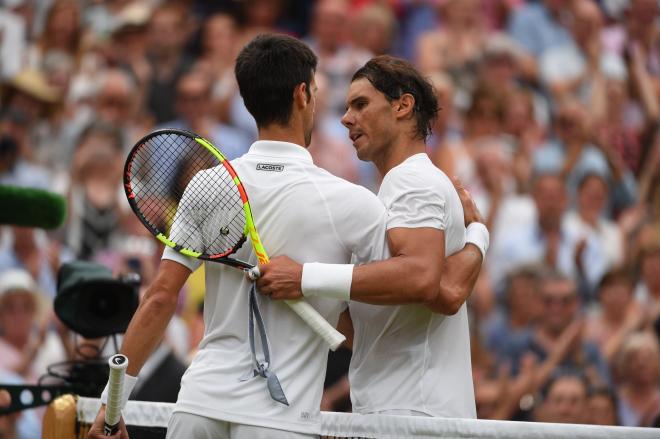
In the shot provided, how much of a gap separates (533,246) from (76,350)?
16.0 ft

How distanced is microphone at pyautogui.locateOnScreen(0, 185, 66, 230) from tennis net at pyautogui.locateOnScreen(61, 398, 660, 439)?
1.74 meters

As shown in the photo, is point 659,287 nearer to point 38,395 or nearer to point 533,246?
point 533,246

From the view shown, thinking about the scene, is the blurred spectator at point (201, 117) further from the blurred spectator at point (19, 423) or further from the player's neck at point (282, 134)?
the player's neck at point (282, 134)

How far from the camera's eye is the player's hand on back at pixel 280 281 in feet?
13.0

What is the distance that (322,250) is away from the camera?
4.07m

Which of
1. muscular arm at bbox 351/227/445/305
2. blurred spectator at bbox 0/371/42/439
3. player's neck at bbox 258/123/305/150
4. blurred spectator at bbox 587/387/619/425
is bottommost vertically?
blurred spectator at bbox 587/387/619/425

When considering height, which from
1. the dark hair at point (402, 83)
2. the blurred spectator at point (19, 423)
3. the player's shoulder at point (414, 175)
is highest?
the dark hair at point (402, 83)

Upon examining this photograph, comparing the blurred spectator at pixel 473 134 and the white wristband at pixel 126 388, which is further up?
the blurred spectator at pixel 473 134

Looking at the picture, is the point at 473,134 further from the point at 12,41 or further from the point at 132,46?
the point at 12,41

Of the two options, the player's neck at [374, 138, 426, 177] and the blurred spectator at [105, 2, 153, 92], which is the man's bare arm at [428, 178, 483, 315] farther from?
the blurred spectator at [105, 2, 153, 92]

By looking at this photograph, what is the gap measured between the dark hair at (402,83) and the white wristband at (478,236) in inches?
15.7

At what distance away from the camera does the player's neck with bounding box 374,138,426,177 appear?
14.9ft

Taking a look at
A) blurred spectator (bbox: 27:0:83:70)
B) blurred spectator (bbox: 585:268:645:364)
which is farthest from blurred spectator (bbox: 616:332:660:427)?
blurred spectator (bbox: 27:0:83:70)

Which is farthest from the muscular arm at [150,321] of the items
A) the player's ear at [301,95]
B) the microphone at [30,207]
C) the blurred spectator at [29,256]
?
the blurred spectator at [29,256]
